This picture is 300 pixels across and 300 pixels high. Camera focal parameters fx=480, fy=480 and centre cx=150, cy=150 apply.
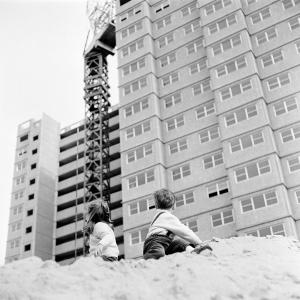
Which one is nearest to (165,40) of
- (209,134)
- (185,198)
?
(209,134)

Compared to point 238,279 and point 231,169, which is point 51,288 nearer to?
point 238,279

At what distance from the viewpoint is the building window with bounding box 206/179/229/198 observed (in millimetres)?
37531

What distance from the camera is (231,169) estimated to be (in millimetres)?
36344

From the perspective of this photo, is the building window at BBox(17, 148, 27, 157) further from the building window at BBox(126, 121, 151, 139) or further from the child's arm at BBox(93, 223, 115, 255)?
the child's arm at BBox(93, 223, 115, 255)

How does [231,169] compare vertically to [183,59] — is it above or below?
below

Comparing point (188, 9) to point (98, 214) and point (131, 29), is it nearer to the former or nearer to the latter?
point (131, 29)

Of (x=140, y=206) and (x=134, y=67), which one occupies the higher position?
(x=134, y=67)

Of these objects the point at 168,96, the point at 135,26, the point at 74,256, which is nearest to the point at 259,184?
the point at 168,96

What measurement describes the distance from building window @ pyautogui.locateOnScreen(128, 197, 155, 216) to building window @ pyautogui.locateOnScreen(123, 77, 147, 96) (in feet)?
38.0

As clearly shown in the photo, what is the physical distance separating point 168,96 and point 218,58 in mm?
5875

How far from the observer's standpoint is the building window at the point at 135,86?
45.7m

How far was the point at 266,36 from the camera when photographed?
41.0m

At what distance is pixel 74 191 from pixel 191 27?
25.3m

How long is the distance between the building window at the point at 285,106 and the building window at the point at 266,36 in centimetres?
644
